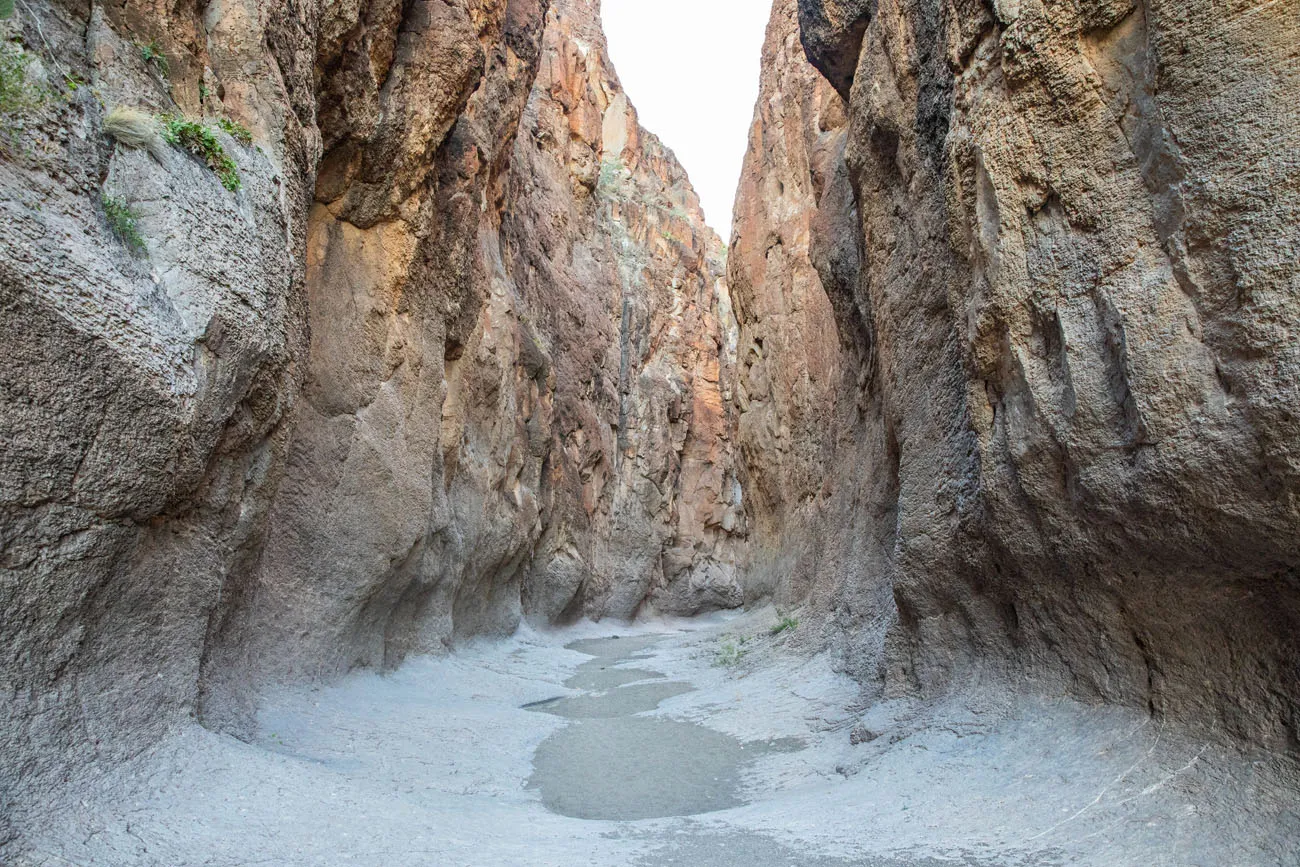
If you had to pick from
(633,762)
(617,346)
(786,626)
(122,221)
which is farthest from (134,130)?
(617,346)

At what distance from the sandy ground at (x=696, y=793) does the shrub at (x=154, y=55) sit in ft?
15.9

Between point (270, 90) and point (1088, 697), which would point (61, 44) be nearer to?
point (270, 90)

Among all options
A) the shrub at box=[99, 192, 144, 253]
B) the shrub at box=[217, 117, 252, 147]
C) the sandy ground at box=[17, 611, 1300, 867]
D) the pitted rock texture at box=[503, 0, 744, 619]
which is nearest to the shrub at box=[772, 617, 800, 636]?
the sandy ground at box=[17, 611, 1300, 867]

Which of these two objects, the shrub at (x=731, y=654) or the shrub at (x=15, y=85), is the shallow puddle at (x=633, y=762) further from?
the shrub at (x=15, y=85)

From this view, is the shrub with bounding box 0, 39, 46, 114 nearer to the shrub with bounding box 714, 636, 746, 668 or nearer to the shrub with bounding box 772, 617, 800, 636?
the shrub with bounding box 772, 617, 800, 636

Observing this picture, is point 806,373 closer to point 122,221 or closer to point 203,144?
point 203,144

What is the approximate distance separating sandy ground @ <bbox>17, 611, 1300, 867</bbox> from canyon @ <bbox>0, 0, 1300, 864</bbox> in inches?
1.5

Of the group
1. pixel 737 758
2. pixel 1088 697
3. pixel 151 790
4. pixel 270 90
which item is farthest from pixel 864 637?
pixel 270 90

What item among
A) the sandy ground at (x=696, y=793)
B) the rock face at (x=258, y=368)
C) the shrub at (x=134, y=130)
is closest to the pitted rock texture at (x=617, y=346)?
the rock face at (x=258, y=368)

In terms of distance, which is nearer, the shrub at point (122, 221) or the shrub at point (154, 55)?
the shrub at point (122, 221)

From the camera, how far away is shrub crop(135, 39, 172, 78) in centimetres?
579

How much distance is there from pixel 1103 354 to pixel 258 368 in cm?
600

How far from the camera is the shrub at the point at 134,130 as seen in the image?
5148mm

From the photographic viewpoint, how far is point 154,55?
231 inches
